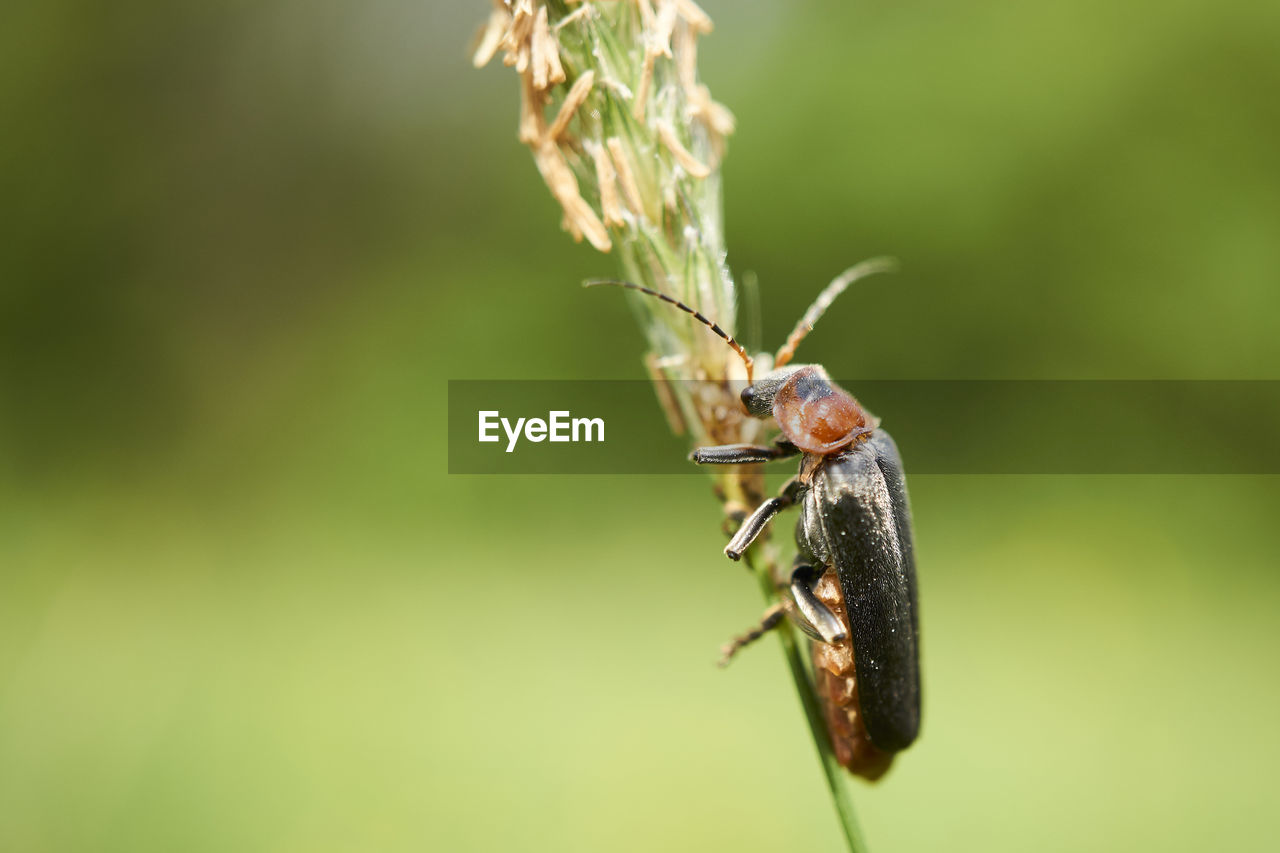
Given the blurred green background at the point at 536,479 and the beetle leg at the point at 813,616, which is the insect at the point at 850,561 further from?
the blurred green background at the point at 536,479

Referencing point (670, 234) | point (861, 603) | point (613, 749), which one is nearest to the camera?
point (670, 234)

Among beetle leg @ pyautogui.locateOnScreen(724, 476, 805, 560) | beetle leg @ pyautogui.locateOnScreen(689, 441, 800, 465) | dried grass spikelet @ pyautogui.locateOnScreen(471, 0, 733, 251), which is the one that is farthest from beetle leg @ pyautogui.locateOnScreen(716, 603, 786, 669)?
dried grass spikelet @ pyautogui.locateOnScreen(471, 0, 733, 251)

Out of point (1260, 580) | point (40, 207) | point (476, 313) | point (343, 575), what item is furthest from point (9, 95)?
point (1260, 580)

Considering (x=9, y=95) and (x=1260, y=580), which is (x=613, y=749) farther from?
(x=9, y=95)

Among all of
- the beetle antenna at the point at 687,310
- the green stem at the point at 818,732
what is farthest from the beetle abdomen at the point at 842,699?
the beetle antenna at the point at 687,310

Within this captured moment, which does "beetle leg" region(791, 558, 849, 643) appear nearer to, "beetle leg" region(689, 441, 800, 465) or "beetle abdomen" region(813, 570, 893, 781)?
"beetle abdomen" region(813, 570, 893, 781)

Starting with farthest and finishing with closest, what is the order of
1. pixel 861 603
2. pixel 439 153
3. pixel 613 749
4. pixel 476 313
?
pixel 439 153
pixel 476 313
pixel 613 749
pixel 861 603

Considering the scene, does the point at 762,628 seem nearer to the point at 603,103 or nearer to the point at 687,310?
the point at 687,310

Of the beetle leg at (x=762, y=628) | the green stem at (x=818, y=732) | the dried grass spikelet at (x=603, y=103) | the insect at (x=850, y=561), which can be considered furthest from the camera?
the insect at (x=850, y=561)
